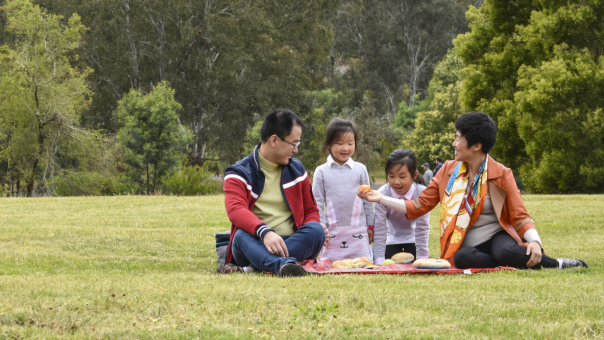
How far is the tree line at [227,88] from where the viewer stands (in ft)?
68.1

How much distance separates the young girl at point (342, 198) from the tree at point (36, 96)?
75.3 feet

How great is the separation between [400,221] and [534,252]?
1.48 m

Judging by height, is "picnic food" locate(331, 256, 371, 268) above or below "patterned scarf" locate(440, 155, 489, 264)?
below

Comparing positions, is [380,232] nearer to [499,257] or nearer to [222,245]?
[499,257]

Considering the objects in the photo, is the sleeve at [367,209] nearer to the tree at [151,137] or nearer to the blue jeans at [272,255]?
the blue jeans at [272,255]

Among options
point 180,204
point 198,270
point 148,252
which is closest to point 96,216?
point 180,204

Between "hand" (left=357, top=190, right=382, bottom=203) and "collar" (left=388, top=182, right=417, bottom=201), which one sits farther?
"collar" (left=388, top=182, right=417, bottom=201)

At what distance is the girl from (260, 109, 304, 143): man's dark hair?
125cm

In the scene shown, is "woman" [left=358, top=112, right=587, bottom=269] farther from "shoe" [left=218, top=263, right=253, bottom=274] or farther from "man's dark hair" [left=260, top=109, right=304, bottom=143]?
"shoe" [left=218, top=263, right=253, bottom=274]

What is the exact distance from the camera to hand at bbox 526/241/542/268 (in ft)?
17.0

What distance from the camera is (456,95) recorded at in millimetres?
35188

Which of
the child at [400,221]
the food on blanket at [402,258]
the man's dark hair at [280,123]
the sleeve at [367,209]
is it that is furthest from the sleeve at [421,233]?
the man's dark hair at [280,123]

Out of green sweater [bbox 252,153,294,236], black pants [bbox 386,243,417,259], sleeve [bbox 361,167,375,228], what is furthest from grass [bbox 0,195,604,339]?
black pants [bbox 386,243,417,259]

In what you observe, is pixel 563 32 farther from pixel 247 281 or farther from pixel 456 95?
pixel 247 281
